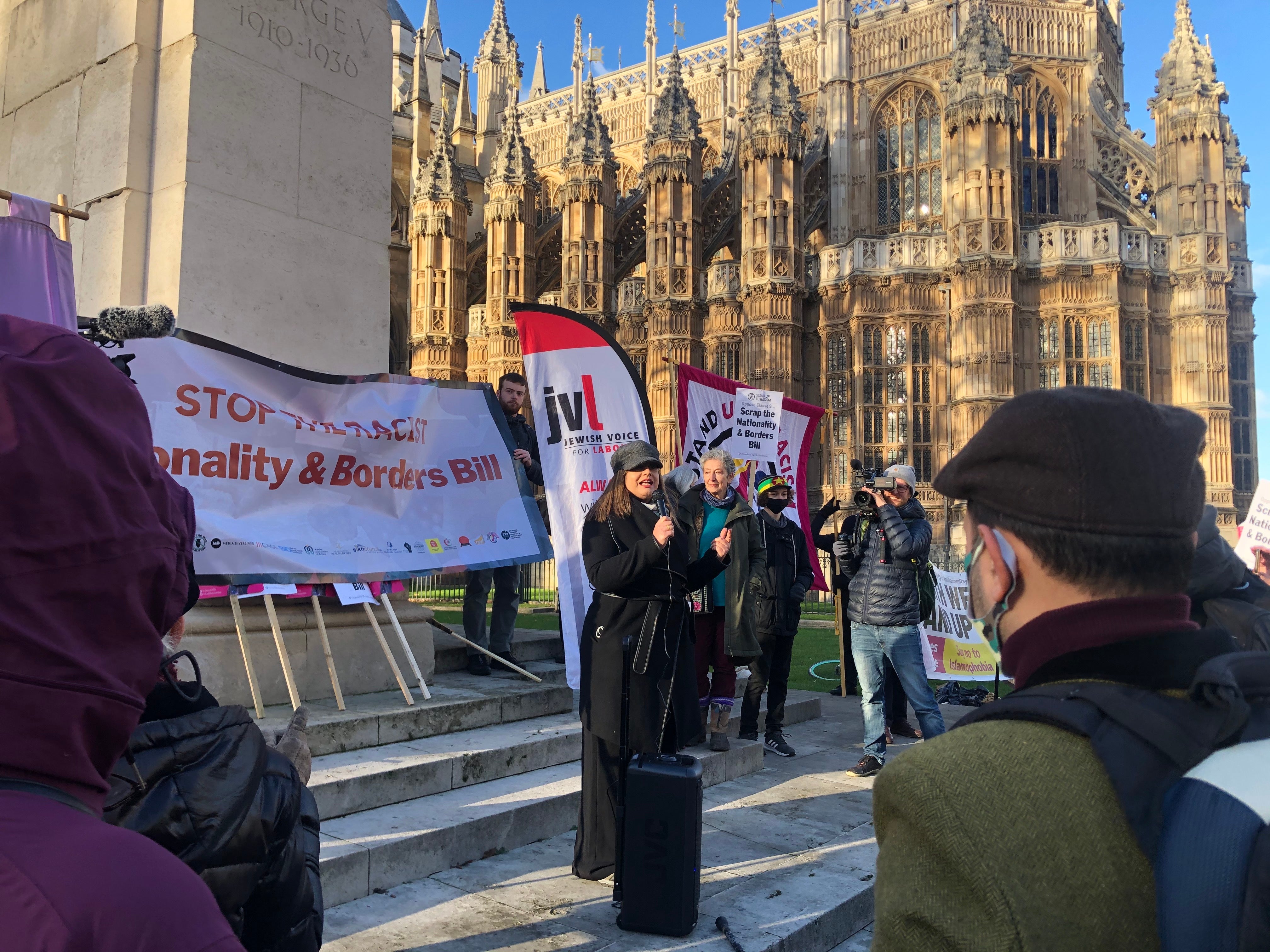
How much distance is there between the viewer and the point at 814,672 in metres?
11.3

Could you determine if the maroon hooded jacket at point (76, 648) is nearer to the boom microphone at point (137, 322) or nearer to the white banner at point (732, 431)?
the boom microphone at point (137, 322)

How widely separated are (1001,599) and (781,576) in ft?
19.3

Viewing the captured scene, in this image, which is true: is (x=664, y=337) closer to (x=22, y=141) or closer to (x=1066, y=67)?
(x=1066, y=67)

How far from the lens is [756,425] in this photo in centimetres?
951

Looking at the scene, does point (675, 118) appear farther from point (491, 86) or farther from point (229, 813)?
point (229, 813)

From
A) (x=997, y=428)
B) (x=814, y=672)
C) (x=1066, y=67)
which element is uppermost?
(x=1066, y=67)

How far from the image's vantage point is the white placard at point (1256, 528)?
5141 millimetres

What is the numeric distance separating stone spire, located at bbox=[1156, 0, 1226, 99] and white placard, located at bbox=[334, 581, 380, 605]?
994 inches

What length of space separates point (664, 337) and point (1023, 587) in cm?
2453

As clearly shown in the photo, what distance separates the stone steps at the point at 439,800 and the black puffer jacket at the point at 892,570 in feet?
5.33

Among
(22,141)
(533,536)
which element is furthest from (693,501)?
(22,141)

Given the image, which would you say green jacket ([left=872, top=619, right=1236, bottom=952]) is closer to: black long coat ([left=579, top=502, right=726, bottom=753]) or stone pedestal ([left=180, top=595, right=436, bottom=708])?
black long coat ([left=579, top=502, right=726, bottom=753])

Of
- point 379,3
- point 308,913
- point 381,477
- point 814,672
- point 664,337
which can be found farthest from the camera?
point 664,337

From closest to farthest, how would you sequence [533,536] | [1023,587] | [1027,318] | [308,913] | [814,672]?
[1023,587] < [308,913] < [533,536] < [814,672] < [1027,318]
